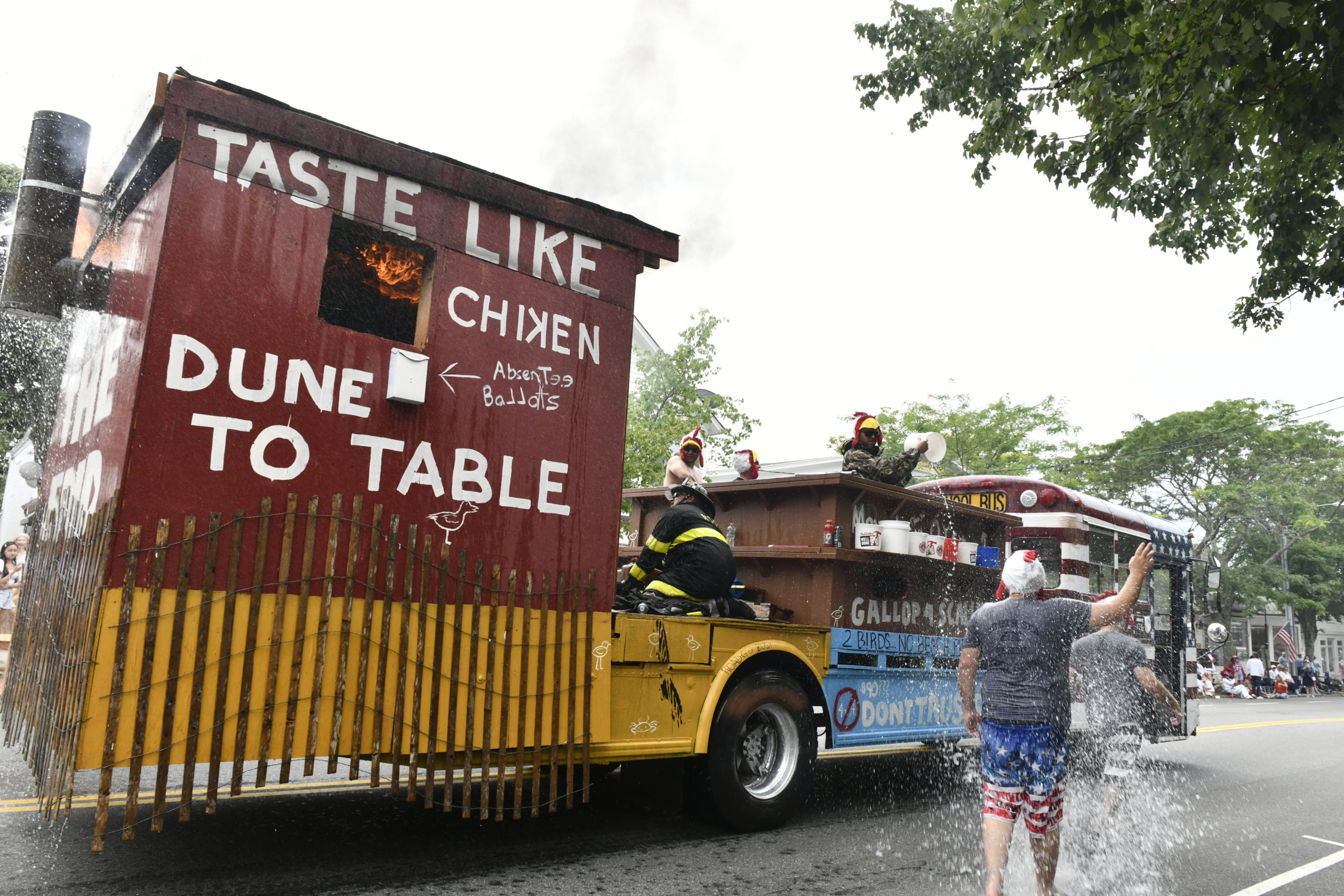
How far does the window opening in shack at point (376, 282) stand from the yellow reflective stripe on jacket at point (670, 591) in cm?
217

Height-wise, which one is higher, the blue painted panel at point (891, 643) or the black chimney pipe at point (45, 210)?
the black chimney pipe at point (45, 210)

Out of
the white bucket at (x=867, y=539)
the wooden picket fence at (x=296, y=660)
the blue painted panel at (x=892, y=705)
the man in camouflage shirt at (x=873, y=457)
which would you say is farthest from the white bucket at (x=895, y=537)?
the wooden picket fence at (x=296, y=660)

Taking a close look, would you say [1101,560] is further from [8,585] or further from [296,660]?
[8,585]

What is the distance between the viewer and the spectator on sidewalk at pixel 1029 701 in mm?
4016

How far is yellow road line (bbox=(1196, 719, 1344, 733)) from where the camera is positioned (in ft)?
52.5

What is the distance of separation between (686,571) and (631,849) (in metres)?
1.67

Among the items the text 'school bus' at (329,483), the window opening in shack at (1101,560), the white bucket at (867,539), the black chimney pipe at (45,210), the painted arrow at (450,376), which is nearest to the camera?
the text 'school bus' at (329,483)

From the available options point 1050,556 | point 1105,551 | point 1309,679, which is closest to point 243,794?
point 1050,556

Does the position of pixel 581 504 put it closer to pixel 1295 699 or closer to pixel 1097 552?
pixel 1097 552

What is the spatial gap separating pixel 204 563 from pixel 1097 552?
317 inches

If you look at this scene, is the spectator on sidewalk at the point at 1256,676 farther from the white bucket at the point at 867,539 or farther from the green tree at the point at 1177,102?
the white bucket at the point at 867,539

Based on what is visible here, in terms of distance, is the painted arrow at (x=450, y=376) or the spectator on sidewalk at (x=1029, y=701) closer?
the spectator on sidewalk at (x=1029, y=701)

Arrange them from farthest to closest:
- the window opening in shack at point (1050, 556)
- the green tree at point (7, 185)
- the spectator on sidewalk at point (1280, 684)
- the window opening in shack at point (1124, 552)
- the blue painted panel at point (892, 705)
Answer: the spectator on sidewalk at point (1280, 684) < the green tree at point (7, 185) < the window opening in shack at point (1124, 552) < the window opening in shack at point (1050, 556) < the blue painted panel at point (892, 705)

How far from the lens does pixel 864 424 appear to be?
7.21 meters
